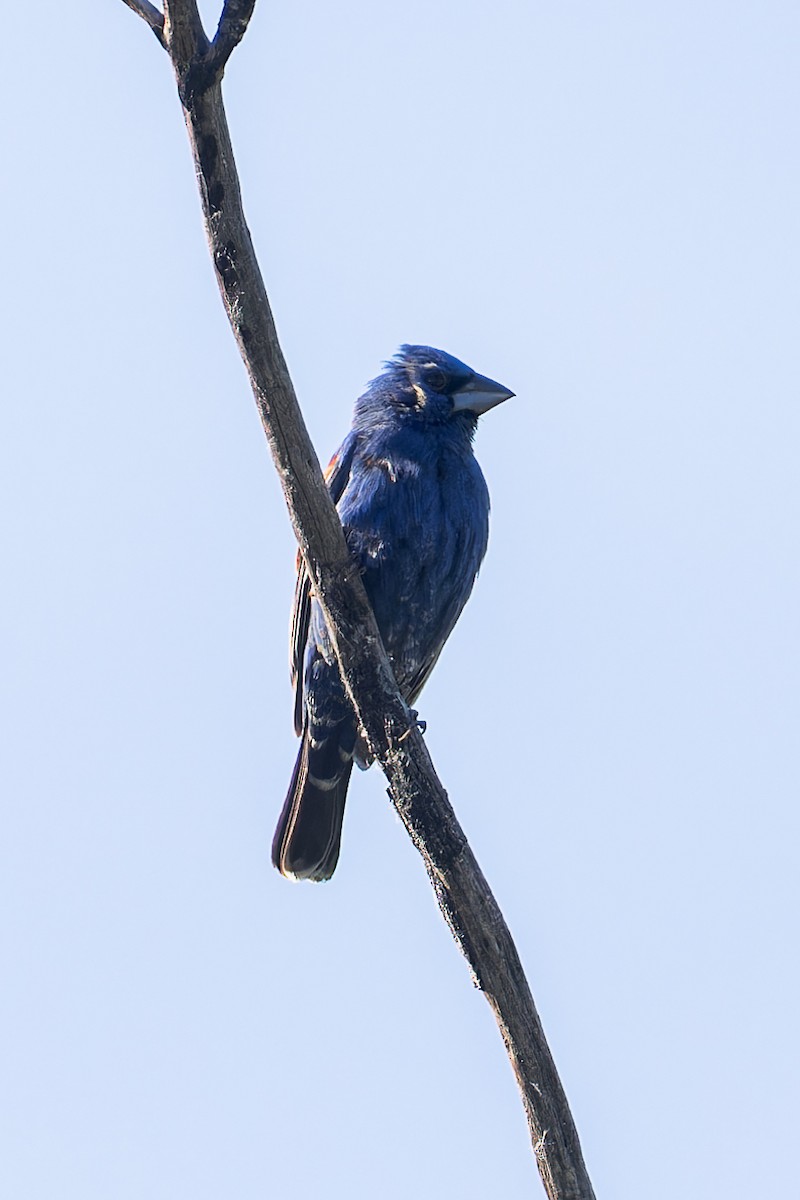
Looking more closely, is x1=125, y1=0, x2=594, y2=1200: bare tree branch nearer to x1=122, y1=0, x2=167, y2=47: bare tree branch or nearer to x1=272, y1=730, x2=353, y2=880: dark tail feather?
x1=122, y1=0, x2=167, y2=47: bare tree branch

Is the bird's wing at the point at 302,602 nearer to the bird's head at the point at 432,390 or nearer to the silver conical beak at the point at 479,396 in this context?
the bird's head at the point at 432,390

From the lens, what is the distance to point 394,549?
6125 mm

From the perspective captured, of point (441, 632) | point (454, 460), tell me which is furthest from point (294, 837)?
point (454, 460)

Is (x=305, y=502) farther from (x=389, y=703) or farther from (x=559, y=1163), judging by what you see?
(x=559, y=1163)

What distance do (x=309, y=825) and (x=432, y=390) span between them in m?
1.97

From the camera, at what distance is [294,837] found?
6.68 meters

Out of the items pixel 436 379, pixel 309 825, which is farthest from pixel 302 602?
pixel 436 379

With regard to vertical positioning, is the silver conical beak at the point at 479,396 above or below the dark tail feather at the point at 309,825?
above

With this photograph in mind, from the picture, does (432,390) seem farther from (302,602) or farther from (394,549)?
(302,602)

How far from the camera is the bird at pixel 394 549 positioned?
6.17 meters

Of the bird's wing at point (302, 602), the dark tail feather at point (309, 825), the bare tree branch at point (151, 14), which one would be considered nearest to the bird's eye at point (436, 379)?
the bird's wing at point (302, 602)

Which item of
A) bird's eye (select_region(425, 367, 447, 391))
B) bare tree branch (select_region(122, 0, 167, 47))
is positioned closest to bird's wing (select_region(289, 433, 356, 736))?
bird's eye (select_region(425, 367, 447, 391))

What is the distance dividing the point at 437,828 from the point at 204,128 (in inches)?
87.0

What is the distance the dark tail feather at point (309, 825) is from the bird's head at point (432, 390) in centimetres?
149
